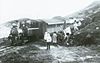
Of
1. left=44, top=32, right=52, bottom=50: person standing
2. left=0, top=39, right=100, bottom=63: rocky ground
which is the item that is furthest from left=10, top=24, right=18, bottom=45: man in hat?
left=44, top=32, right=52, bottom=50: person standing

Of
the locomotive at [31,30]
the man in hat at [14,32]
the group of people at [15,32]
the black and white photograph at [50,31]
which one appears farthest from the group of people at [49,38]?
the man in hat at [14,32]

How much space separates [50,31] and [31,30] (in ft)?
1.40

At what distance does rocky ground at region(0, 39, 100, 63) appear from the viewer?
3.62 meters

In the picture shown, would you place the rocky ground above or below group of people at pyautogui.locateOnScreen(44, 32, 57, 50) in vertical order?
below

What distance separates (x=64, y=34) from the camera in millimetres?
4234

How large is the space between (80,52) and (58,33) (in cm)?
70

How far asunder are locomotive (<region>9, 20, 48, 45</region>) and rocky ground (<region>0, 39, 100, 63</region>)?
14cm

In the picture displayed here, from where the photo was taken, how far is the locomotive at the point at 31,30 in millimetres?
4145

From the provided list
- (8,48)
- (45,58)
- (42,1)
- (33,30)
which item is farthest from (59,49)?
(42,1)

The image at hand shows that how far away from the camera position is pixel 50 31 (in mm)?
4160

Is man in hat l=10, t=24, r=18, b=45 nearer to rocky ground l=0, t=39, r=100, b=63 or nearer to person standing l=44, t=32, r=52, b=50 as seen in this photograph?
rocky ground l=0, t=39, r=100, b=63

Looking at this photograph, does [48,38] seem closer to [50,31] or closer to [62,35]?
[50,31]

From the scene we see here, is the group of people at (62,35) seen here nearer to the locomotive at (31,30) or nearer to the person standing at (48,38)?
the person standing at (48,38)

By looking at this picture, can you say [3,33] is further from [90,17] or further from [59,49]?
[90,17]
